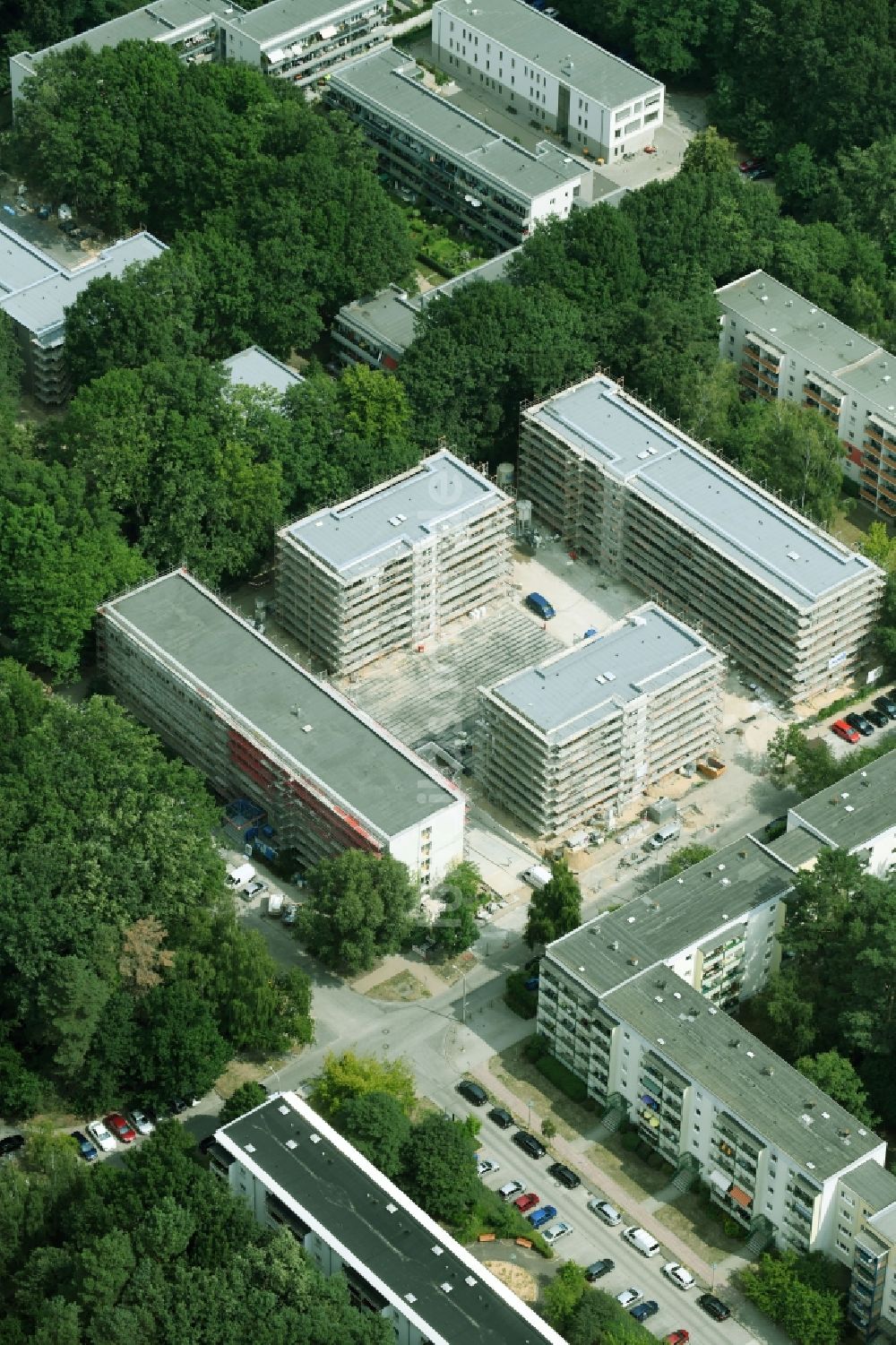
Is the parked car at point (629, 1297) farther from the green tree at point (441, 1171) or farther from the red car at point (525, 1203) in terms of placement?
the green tree at point (441, 1171)

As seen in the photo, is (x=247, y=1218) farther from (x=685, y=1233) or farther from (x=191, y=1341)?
(x=685, y=1233)

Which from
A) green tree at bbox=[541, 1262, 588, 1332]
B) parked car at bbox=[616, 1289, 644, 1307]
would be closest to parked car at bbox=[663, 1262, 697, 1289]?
parked car at bbox=[616, 1289, 644, 1307]

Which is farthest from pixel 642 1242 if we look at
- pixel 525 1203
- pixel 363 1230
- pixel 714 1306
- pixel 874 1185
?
pixel 363 1230

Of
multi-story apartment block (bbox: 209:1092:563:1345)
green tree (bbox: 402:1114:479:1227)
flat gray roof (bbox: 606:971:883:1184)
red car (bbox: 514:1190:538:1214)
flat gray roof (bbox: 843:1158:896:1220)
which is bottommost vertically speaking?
red car (bbox: 514:1190:538:1214)

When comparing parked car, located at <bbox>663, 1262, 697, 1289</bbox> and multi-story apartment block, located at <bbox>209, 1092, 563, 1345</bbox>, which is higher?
multi-story apartment block, located at <bbox>209, 1092, 563, 1345</bbox>

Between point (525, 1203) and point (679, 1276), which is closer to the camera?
point (679, 1276)

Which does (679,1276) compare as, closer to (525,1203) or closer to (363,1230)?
(525,1203)

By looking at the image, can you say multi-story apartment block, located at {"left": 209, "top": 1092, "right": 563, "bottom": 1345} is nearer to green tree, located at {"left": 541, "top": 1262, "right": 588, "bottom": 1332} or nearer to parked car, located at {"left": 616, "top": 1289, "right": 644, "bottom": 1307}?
green tree, located at {"left": 541, "top": 1262, "right": 588, "bottom": 1332}

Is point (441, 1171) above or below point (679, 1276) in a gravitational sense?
above
